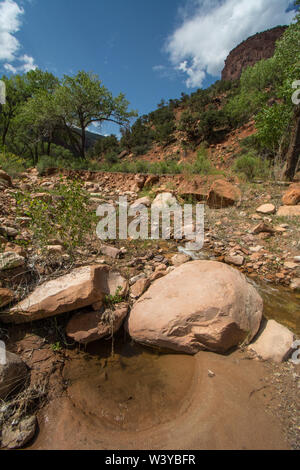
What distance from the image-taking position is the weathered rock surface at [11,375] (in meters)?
1.36

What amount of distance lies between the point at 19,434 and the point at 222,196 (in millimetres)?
5357

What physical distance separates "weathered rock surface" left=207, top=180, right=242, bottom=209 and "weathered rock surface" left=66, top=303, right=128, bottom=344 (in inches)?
166

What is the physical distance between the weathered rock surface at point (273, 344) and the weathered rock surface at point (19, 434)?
171 cm

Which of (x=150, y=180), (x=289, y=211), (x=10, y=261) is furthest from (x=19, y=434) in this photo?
(x=150, y=180)

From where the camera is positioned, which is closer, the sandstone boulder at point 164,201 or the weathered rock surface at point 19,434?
the weathered rock surface at point 19,434

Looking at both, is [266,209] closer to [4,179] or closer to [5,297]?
[5,297]

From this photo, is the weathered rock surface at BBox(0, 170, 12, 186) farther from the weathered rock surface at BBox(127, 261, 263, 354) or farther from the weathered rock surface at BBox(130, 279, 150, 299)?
the weathered rock surface at BBox(127, 261, 263, 354)

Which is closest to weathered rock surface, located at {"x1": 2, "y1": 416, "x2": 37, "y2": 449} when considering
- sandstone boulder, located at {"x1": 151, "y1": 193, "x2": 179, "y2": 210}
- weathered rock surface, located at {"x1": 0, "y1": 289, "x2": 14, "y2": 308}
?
weathered rock surface, located at {"x1": 0, "y1": 289, "x2": 14, "y2": 308}

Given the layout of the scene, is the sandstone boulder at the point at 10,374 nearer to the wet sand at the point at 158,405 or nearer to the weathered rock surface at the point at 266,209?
the wet sand at the point at 158,405

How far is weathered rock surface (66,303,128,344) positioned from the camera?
1.86 metres

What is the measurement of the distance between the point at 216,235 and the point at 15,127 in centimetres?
1816

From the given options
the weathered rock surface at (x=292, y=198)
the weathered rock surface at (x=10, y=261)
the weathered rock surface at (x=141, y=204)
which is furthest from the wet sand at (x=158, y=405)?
the weathered rock surface at (x=141, y=204)

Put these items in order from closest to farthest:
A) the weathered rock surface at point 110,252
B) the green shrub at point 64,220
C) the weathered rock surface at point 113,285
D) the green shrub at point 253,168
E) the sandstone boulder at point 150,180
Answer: the weathered rock surface at point 113,285, the green shrub at point 64,220, the weathered rock surface at point 110,252, the green shrub at point 253,168, the sandstone boulder at point 150,180
